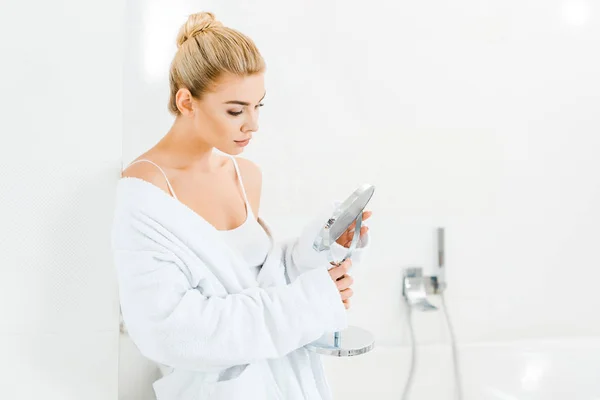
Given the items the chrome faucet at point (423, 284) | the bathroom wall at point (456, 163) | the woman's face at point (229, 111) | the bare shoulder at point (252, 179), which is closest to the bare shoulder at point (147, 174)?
the woman's face at point (229, 111)

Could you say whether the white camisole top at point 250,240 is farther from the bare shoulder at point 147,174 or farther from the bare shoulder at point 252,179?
the bare shoulder at point 147,174

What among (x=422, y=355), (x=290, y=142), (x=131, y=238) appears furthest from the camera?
(x=422, y=355)

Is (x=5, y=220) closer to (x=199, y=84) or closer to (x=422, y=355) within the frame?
(x=199, y=84)

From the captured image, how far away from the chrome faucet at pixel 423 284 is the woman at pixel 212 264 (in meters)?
0.42

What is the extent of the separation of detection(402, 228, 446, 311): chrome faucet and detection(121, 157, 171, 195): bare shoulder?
795mm

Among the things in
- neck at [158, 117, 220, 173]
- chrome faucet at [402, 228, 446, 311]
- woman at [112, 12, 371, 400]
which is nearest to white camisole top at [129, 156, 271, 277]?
woman at [112, 12, 371, 400]

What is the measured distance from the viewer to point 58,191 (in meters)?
1.12

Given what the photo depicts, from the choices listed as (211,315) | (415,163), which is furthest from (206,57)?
(415,163)

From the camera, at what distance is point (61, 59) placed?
1.12 m

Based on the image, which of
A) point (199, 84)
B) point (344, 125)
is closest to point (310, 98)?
point (344, 125)

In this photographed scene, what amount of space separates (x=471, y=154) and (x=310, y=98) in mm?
508

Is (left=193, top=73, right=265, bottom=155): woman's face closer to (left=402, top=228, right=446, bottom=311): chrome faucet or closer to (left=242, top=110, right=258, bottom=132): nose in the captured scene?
(left=242, top=110, right=258, bottom=132): nose

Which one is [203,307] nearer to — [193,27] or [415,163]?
[193,27]

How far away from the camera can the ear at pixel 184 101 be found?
1187mm
